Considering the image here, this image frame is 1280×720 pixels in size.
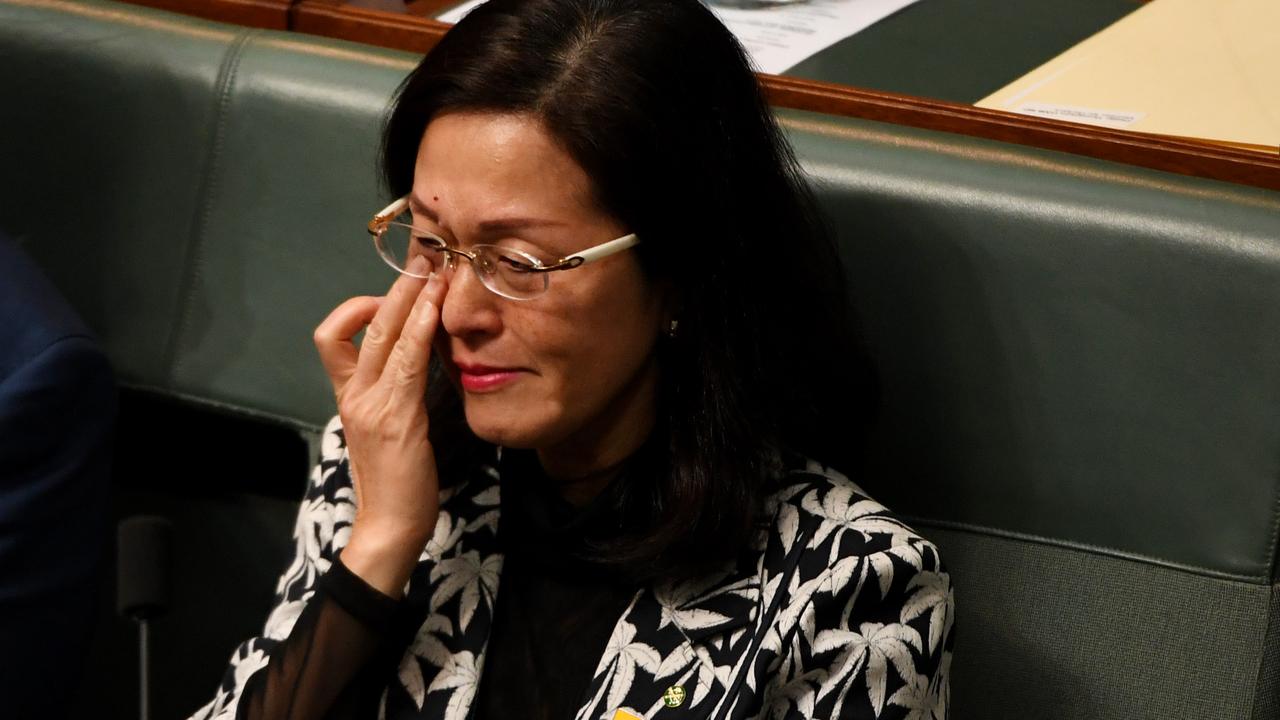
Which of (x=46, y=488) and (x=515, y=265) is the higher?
(x=515, y=265)

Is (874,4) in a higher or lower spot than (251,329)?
higher

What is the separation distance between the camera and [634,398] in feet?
4.55

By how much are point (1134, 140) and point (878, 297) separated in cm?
30

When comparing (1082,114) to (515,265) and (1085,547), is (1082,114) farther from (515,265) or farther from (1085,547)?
(515,265)

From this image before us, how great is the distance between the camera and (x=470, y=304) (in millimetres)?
1269

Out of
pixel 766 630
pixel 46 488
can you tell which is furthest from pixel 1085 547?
pixel 46 488

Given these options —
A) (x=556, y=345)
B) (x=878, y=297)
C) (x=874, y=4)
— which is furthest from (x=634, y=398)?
(x=874, y=4)

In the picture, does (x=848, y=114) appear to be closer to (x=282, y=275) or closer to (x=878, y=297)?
(x=878, y=297)

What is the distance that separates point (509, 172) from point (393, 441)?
311 mm

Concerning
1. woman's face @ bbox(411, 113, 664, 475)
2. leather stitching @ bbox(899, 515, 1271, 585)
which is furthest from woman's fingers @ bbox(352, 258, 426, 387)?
leather stitching @ bbox(899, 515, 1271, 585)

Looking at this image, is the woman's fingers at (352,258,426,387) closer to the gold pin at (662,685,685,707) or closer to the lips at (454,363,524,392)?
the lips at (454,363,524,392)

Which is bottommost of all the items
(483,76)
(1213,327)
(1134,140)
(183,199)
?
(183,199)

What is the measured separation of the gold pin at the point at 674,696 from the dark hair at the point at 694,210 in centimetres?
Answer: 11

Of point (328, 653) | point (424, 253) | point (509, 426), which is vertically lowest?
point (328, 653)
